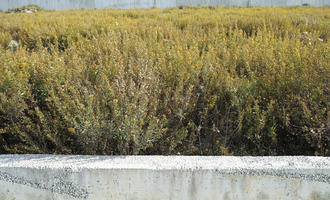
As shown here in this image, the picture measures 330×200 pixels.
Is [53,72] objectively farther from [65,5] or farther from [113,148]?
[65,5]

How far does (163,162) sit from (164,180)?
130 mm

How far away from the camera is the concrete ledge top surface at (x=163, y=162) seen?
2.11m

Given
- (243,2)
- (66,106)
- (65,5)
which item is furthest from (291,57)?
(65,5)

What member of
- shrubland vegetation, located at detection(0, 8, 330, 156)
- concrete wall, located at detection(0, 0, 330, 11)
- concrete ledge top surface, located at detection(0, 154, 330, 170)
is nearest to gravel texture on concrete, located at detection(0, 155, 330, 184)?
concrete ledge top surface, located at detection(0, 154, 330, 170)

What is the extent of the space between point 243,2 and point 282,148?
17071 millimetres

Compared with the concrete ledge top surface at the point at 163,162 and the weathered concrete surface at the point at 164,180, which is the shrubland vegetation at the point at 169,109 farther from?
the weathered concrete surface at the point at 164,180

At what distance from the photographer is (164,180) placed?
211cm

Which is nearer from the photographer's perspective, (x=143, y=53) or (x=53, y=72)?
(x=53, y=72)

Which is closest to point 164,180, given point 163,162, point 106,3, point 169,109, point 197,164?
point 163,162

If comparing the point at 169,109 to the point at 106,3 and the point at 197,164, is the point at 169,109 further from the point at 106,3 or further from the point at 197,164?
the point at 106,3

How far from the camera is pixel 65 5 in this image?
19812 millimetres

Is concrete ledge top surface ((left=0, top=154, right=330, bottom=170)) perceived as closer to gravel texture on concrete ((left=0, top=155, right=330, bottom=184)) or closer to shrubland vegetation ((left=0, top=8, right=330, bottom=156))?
gravel texture on concrete ((left=0, top=155, right=330, bottom=184))

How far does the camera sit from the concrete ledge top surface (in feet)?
6.91

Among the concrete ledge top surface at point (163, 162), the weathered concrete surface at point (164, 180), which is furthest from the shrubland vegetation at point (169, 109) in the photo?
the weathered concrete surface at point (164, 180)
